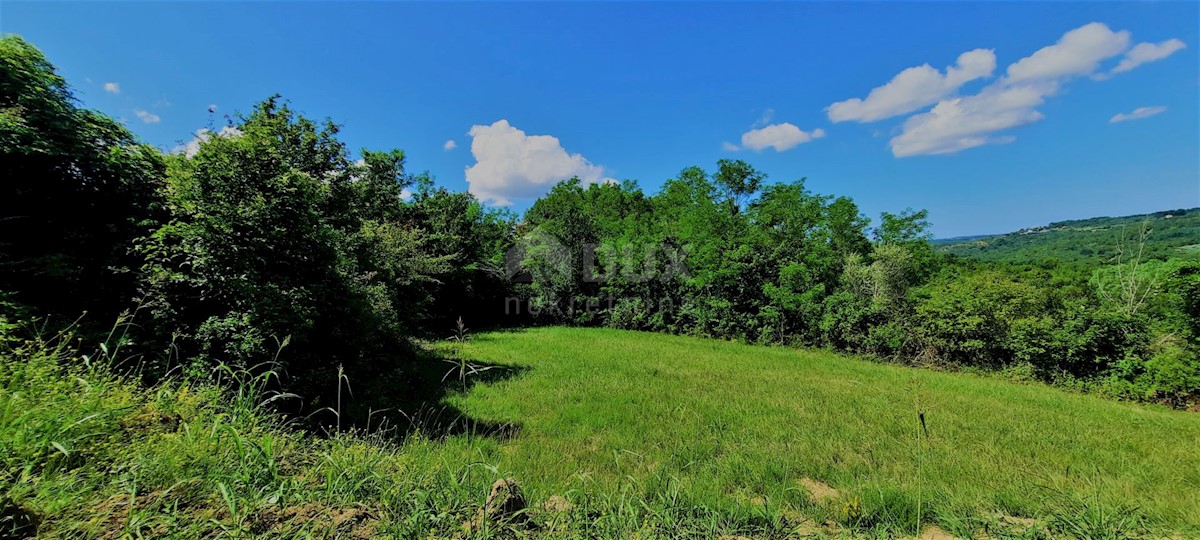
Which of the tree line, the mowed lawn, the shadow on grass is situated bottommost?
the mowed lawn

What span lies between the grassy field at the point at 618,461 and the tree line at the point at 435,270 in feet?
1.86

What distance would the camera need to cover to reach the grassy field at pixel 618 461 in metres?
1.54

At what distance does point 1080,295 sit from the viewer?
1062 centimetres

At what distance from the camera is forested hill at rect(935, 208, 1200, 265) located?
50.7 feet

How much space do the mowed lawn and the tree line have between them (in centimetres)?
189

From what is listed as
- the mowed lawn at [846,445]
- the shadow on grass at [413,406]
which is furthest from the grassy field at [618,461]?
the shadow on grass at [413,406]

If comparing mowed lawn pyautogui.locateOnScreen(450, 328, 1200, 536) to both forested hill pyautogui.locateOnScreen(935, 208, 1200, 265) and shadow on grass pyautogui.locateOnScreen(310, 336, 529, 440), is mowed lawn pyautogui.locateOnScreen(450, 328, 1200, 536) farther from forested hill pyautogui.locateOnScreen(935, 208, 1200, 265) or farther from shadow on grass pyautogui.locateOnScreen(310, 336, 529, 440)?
forested hill pyautogui.locateOnScreen(935, 208, 1200, 265)

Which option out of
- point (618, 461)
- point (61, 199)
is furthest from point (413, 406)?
point (618, 461)

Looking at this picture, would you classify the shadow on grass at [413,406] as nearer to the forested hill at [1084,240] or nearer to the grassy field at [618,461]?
the grassy field at [618,461]

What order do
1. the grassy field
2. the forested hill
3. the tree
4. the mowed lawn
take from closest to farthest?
the grassy field
the mowed lawn
the tree
the forested hill

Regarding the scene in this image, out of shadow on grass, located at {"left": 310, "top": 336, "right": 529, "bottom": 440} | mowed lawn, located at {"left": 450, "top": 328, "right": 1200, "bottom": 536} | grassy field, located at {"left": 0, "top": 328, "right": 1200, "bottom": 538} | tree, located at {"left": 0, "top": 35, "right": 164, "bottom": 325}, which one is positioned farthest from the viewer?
shadow on grass, located at {"left": 310, "top": 336, "right": 529, "bottom": 440}

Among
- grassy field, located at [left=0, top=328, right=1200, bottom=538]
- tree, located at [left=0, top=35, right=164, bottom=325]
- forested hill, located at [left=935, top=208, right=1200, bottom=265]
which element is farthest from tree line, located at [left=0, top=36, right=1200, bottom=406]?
forested hill, located at [left=935, top=208, right=1200, bottom=265]

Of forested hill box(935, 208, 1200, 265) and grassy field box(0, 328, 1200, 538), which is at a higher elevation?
forested hill box(935, 208, 1200, 265)

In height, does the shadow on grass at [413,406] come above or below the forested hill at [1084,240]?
below
